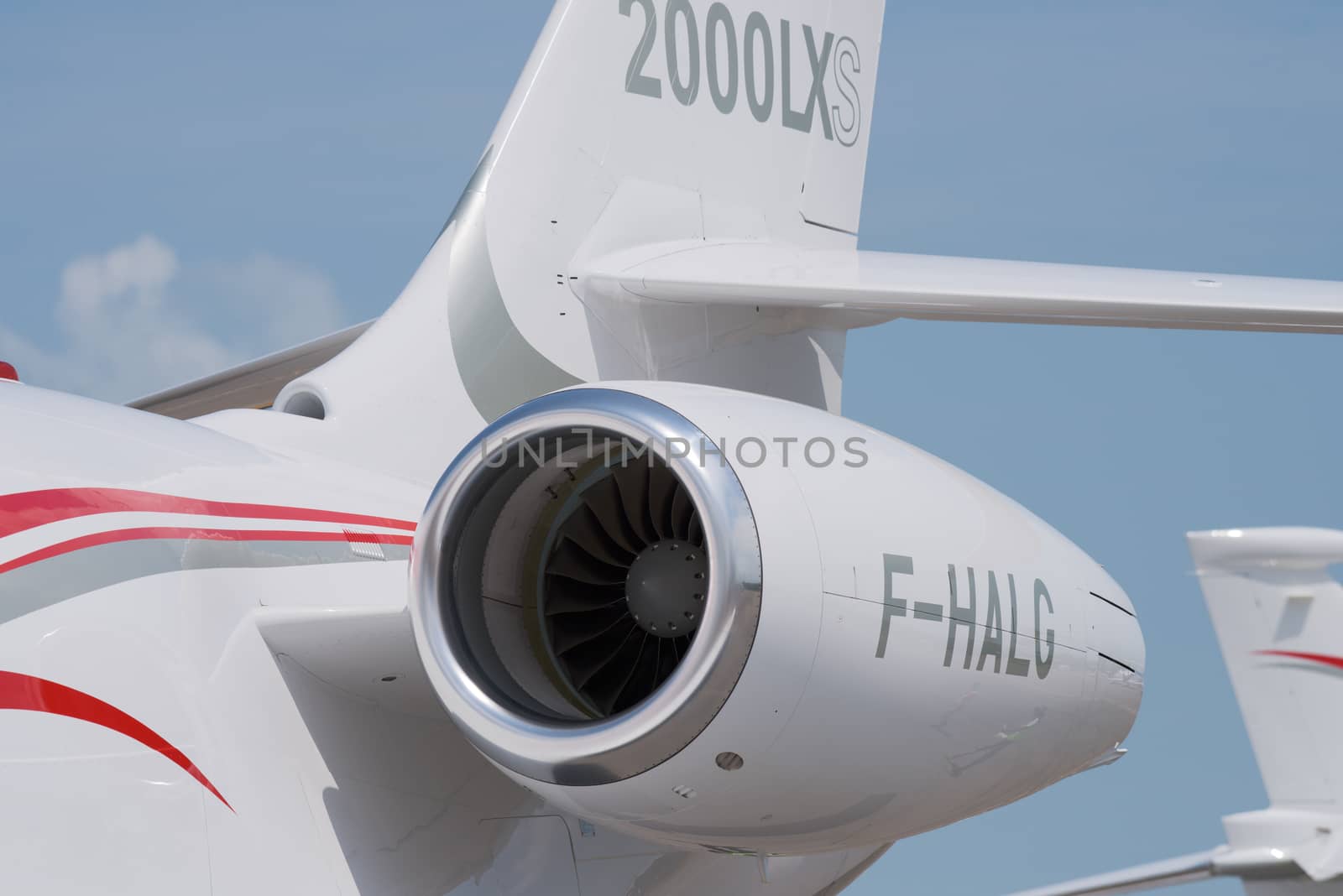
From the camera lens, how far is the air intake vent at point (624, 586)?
339 centimetres

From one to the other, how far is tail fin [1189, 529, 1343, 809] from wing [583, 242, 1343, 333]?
634 mm

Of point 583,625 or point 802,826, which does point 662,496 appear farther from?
point 802,826

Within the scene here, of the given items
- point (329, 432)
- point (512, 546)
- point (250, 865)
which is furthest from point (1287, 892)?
point (329, 432)

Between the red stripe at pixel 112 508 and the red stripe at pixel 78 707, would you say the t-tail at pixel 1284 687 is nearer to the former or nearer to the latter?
the red stripe at pixel 112 508

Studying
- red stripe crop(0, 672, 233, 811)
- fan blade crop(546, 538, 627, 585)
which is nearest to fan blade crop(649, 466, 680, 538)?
fan blade crop(546, 538, 627, 585)

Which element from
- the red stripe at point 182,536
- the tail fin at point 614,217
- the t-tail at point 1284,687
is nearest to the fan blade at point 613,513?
the red stripe at point 182,536

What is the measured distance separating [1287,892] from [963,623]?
111 cm

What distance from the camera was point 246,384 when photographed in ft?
19.3

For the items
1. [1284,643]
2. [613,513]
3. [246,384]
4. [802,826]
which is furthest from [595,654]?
[246,384]

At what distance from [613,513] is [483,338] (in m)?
1.14

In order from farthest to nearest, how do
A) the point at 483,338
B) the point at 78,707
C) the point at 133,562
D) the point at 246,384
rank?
the point at 246,384
the point at 483,338
the point at 133,562
the point at 78,707

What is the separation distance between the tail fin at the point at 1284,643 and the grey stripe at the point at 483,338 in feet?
A: 6.20

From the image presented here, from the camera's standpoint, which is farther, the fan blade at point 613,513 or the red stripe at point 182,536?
the fan blade at point 613,513

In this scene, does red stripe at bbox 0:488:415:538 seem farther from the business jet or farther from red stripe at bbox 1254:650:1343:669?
red stripe at bbox 1254:650:1343:669
